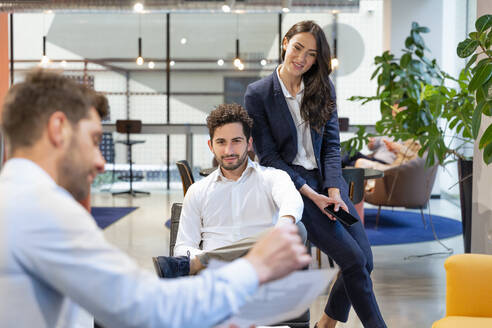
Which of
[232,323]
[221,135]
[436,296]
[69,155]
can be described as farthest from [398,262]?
[69,155]

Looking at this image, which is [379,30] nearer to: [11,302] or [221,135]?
[221,135]

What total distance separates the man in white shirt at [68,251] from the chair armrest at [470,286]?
57.9 inches

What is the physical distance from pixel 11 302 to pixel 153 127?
853 centimetres

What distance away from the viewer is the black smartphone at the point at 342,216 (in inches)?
97.1

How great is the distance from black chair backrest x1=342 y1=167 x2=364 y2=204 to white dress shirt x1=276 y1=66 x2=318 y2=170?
5.17ft

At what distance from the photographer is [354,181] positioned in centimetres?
437

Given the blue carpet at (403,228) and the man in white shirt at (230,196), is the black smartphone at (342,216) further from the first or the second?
the blue carpet at (403,228)

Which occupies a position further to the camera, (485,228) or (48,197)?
(485,228)

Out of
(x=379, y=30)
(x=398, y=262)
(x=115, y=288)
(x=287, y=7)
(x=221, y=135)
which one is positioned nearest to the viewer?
(x=115, y=288)

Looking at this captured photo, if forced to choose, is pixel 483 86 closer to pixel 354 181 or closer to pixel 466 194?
pixel 354 181

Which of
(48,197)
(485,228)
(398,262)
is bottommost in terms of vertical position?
(398,262)

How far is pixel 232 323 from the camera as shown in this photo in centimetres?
118

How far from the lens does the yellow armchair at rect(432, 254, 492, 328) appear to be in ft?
7.29

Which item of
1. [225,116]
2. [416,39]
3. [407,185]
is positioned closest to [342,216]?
[225,116]
